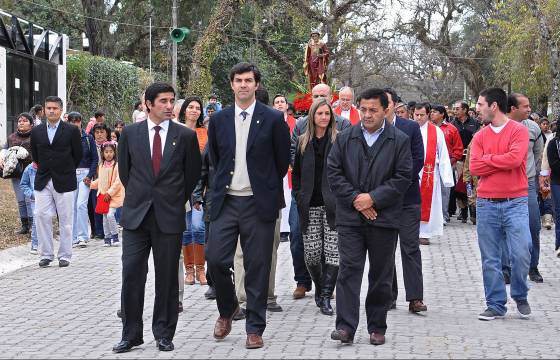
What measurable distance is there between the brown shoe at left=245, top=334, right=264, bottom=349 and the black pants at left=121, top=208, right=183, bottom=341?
0.57 m

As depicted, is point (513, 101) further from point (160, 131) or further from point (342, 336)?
point (160, 131)

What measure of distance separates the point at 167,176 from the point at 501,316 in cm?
346

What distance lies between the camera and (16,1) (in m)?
45.7

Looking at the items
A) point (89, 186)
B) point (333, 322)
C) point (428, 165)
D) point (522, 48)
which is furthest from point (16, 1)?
point (333, 322)

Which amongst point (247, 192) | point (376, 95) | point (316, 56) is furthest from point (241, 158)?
point (316, 56)

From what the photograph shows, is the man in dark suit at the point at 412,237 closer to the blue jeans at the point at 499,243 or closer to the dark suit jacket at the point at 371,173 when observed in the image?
the blue jeans at the point at 499,243

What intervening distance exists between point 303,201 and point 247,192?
1.51 m

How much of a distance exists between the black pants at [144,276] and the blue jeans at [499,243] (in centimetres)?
299

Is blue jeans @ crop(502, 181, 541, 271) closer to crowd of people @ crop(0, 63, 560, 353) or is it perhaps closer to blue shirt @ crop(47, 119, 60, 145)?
crowd of people @ crop(0, 63, 560, 353)

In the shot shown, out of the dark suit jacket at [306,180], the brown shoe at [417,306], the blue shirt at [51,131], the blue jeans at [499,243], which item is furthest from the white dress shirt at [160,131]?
the blue shirt at [51,131]

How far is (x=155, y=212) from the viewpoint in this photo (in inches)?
305

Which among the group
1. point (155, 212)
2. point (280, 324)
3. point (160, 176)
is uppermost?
point (160, 176)

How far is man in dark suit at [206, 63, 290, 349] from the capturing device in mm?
7957

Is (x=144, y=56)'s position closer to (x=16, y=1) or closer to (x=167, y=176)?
(x=16, y=1)
